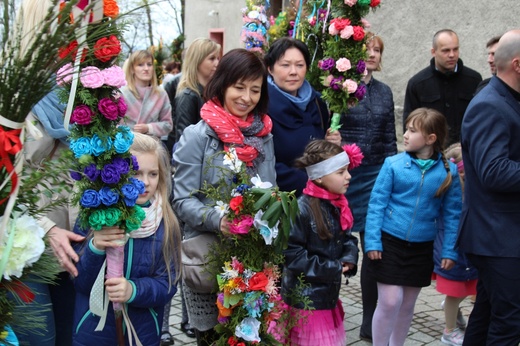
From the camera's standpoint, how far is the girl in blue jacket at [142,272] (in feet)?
9.89

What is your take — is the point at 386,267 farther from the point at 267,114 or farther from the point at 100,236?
the point at 100,236

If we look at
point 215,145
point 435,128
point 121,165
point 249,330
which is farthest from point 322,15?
Result: point 121,165

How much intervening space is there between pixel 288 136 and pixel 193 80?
138cm

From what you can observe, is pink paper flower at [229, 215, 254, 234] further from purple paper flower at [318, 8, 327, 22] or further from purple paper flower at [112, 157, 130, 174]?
purple paper flower at [318, 8, 327, 22]

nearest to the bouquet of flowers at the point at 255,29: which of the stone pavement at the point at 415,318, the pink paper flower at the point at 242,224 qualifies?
the stone pavement at the point at 415,318

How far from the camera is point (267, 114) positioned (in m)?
4.30

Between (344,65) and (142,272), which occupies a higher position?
(344,65)

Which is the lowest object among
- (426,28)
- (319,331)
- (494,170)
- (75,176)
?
(319,331)

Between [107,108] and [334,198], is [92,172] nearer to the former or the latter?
[107,108]

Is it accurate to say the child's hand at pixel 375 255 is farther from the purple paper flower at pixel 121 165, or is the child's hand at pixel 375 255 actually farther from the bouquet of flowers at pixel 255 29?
the bouquet of flowers at pixel 255 29

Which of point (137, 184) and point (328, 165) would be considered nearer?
point (137, 184)

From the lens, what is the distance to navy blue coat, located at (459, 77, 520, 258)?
380 cm

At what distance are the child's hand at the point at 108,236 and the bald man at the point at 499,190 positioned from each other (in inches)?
81.6

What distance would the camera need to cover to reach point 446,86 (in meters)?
6.41
